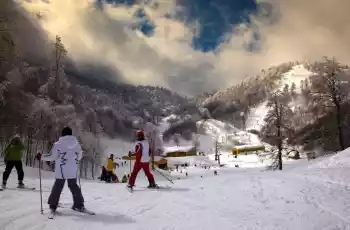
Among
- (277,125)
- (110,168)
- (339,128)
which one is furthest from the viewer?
(277,125)

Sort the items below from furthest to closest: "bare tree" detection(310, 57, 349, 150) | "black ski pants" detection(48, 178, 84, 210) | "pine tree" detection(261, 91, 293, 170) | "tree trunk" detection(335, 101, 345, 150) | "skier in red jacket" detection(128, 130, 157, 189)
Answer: "pine tree" detection(261, 91, 293, 170)
"bare tree" detection(310, 57, 349, 150)
"tree trunk" detection(335, 101, 345, 150)
"skier in red jacket" detection(128, 130, 157, 189)
"black ski pants" detection(48, 178, 84, 210)

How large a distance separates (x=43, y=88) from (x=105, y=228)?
41.5 metres

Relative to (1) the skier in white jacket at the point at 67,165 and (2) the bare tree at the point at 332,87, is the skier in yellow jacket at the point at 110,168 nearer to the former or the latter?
(1) the skier in white jacket at the point at 67,165

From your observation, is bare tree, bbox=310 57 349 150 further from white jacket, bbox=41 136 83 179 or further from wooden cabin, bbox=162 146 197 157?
wooden cabin, bbox=162 146 197 157

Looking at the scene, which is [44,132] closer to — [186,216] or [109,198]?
[109,198]

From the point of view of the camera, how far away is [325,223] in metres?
6.42

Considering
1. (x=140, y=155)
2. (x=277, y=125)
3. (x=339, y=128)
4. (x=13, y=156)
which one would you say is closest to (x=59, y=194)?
(x=140, y=155)

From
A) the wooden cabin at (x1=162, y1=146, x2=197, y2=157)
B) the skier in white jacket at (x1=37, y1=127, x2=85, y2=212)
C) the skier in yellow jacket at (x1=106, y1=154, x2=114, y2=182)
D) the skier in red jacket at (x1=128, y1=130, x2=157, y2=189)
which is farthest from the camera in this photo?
the wooden cabin at (x1=162, y1=146, x2=197, y2=157)

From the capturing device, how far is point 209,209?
305 inches

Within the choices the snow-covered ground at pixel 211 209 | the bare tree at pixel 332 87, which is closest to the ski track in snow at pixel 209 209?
the snow-covered ground at pixel 211 209

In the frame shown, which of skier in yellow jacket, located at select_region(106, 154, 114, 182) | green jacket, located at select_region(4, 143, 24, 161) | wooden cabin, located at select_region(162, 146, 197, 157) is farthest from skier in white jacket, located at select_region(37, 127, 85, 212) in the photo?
wooden cabin, located at select_region(162, 146, 197, 157)

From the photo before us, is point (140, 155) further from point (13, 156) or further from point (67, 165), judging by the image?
point (13, 156)

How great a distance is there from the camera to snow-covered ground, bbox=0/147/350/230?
6.10 m

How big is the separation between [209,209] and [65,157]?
12.8ft
